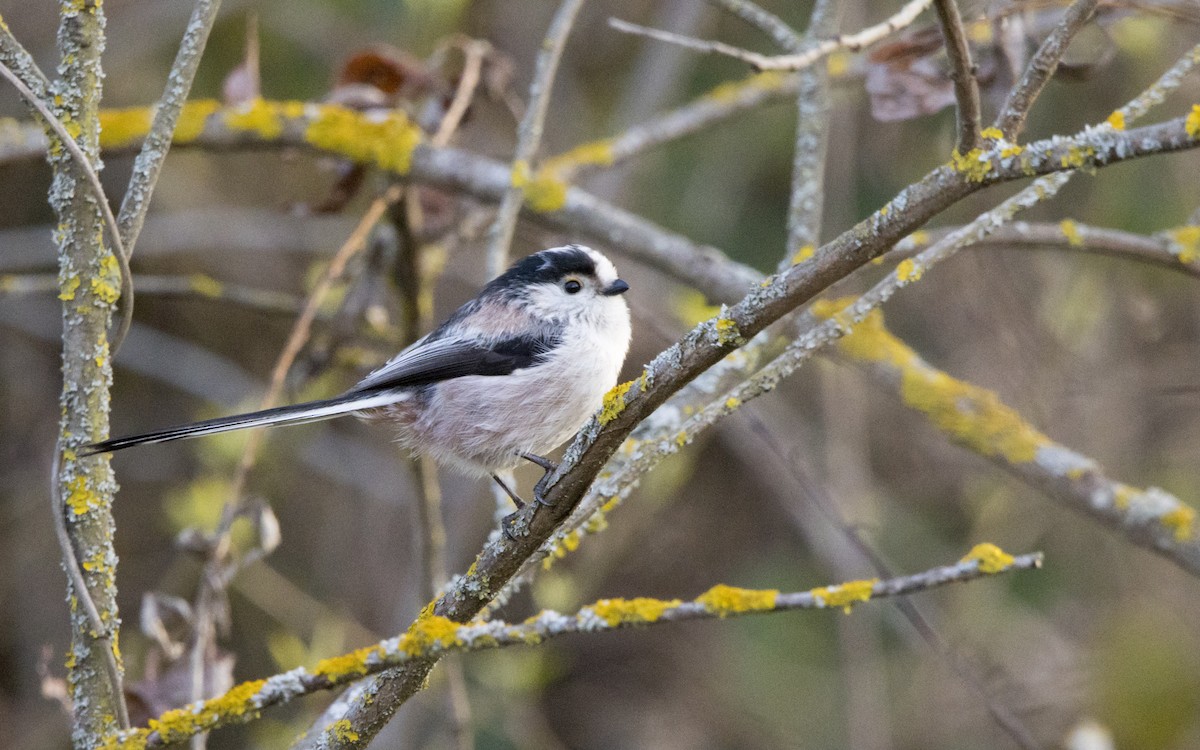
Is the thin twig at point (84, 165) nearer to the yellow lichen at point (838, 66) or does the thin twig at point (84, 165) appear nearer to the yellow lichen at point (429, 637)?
the yellow lichen at point (429, 637)

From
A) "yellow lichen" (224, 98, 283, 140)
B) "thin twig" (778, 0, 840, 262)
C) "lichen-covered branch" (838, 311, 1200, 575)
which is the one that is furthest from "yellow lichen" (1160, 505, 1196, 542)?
"yellow lichen" (224, 98, 283, 140)

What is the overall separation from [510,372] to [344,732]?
1.22m

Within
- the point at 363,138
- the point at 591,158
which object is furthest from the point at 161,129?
the point at 591,158

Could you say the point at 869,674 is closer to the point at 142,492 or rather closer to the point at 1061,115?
the point at 1061,115

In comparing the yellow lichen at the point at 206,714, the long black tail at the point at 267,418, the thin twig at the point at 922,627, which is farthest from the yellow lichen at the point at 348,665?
the thin twig at the point at 922,627

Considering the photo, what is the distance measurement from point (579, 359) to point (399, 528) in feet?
7.88

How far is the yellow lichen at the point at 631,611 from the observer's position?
1.27 m

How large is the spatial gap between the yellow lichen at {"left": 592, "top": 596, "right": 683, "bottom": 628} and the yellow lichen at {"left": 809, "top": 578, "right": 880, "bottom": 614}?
0.55ft

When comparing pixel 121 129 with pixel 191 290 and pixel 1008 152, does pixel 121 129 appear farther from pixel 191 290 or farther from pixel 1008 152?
pixel 1008 152

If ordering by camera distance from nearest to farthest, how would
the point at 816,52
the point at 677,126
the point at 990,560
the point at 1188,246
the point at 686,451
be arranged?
the point at 990,560 → the point at 816,52 → the point at 1188,246 → the point at 677,126 → the point at 686,451

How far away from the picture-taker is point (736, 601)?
1.24 meters

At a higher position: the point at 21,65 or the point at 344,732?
the point at 21,65

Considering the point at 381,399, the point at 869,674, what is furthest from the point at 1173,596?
the point at 381,399

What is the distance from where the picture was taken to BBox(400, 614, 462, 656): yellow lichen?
4.07 ft
